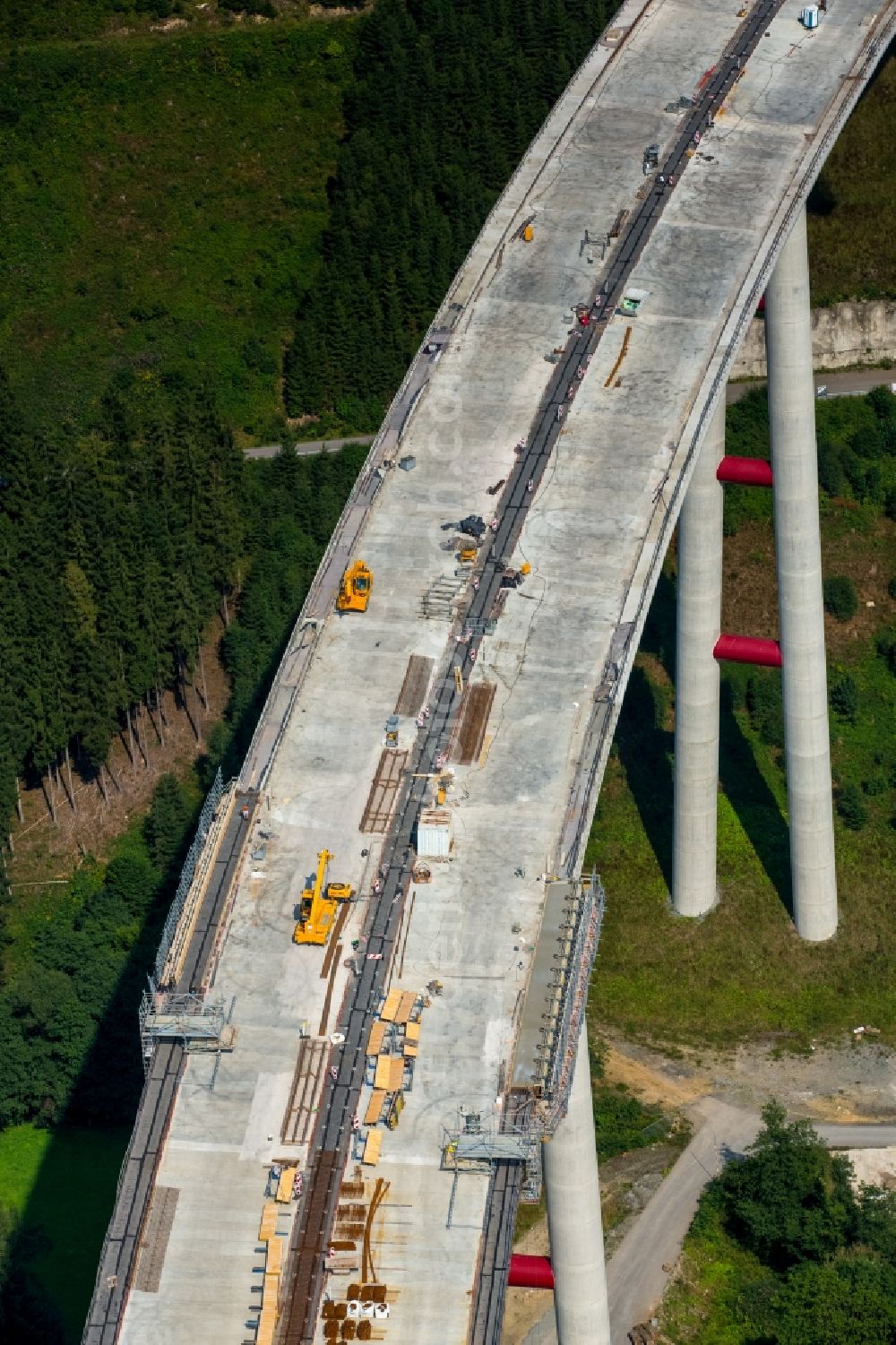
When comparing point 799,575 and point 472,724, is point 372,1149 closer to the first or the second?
point 472,724

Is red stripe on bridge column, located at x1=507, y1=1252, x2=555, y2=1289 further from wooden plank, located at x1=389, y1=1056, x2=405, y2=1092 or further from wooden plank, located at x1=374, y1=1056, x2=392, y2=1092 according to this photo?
wooden plank, located at x1=374, y1=1056, x2=392, y2=1092

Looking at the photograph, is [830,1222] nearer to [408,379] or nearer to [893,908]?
[893,908]

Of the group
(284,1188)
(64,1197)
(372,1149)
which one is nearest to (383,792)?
(372,1149)

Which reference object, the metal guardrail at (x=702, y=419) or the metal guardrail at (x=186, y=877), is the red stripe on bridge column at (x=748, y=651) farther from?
the metal guardrail at (x=186, y=877)

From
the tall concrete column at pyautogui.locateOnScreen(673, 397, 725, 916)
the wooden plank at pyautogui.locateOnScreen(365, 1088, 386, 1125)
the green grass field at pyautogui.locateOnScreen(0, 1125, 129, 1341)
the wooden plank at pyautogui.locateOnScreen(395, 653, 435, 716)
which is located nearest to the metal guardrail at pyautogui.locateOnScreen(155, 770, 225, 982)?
the wooden plank at pyautogui.locateOnScreen(395, 653, 435, 716)

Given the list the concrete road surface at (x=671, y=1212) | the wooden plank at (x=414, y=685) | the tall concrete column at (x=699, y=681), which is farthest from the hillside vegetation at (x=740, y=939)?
the wooden plank at (x=414, y=685)
